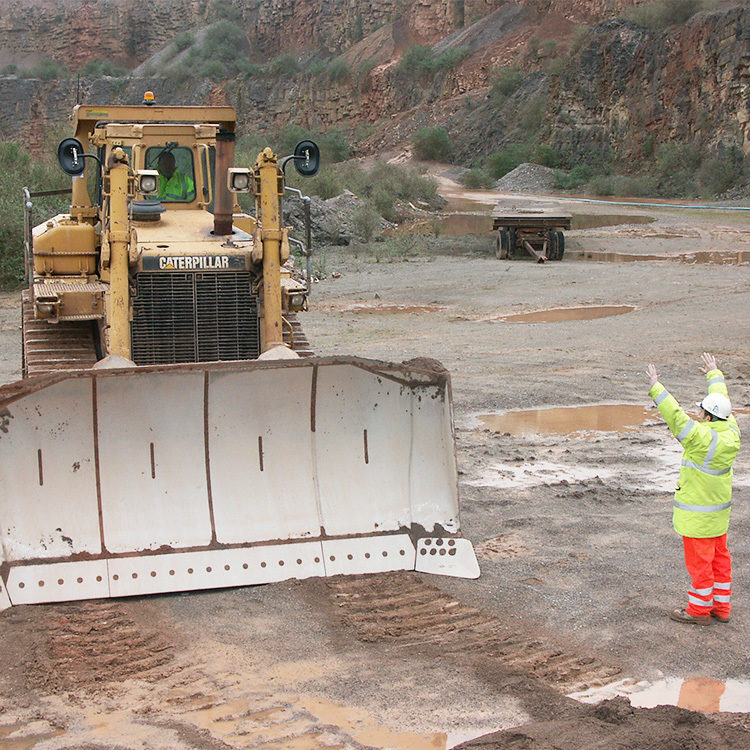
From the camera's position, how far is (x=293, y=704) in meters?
4.91

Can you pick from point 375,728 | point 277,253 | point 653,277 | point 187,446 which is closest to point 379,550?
point 187,446

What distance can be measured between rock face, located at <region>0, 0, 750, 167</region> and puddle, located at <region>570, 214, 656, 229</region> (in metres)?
11.8

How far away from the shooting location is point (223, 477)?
636cm

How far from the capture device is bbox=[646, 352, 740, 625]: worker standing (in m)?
5.88

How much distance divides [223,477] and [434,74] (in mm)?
68448

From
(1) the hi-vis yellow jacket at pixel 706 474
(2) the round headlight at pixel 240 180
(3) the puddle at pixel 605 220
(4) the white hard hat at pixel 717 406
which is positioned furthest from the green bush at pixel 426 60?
(1) the hi-vis yellow jacket at pixel 706 474

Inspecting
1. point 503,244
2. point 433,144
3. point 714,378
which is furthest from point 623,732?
point 433,144

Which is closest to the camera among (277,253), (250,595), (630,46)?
(250,595)

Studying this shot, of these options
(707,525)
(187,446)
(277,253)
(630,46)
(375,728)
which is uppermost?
(630,46)

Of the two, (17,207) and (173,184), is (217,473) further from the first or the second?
(17,207)

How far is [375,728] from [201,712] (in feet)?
2.50

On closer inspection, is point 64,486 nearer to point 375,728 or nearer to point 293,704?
point 293,704

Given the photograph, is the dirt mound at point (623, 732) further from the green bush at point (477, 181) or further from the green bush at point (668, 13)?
the green bush at point (668, 13)

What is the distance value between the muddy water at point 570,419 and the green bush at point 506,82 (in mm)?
54779
